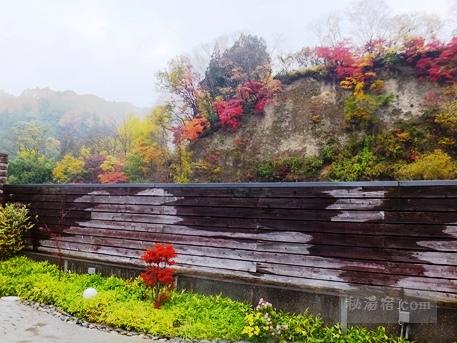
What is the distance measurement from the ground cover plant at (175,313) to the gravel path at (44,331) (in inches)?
11.8

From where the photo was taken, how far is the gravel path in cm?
544

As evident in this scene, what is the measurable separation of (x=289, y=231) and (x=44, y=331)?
4245 millimetres

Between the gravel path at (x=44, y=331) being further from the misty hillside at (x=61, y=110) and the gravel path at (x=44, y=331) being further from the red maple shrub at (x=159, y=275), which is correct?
the misty hillside at (x=61, y=110)

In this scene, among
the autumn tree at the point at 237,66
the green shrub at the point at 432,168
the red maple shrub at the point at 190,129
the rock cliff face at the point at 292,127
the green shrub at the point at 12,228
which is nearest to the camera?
the green shrub at the point at 12,228

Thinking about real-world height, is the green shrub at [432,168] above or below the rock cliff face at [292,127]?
below

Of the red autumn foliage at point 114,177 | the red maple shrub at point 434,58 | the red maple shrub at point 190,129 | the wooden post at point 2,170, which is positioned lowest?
the wooden post at point 2,170

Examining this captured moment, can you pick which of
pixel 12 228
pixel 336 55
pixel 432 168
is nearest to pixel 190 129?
pixel 336 55

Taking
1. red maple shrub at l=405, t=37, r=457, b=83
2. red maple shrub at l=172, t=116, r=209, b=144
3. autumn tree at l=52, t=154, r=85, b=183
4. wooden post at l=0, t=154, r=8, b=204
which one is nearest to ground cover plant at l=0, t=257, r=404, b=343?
wooden post at l=0, t=154, r=8, b=204

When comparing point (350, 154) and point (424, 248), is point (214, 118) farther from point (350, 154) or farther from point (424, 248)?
point (424, 248)

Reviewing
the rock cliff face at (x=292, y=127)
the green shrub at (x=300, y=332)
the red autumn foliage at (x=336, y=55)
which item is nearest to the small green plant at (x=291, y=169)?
the rock cliff face at (x=292, y=127)

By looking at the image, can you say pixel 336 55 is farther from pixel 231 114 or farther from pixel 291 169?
pixel 291 169

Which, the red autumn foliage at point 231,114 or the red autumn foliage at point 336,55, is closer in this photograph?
the red autumn foliage at point 336,55

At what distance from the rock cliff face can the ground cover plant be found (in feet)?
59.8

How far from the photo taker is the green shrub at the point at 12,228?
9461 millimetres
